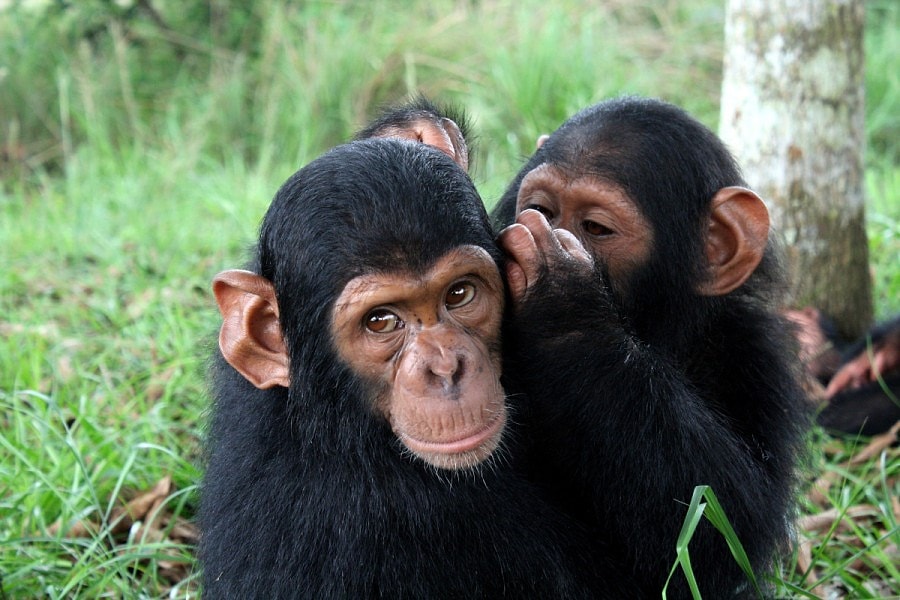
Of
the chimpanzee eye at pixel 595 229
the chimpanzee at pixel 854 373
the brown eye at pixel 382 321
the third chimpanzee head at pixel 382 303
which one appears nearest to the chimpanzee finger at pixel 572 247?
the third chimpanzee head at pixel 382 303

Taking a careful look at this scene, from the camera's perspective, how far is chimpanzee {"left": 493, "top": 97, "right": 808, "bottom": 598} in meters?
3.52

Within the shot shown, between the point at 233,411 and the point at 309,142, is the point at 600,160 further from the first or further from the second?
the point at 309,142

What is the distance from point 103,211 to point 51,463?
3896mm

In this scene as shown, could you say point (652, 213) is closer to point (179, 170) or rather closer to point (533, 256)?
point (533, 256)

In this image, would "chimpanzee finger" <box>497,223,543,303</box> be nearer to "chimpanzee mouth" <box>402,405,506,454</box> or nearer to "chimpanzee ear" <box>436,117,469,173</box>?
"chimpanzee mouth" <box>402,405,506,454</box>

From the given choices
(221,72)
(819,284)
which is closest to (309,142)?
(221,72)

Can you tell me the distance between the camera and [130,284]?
22.0 feet

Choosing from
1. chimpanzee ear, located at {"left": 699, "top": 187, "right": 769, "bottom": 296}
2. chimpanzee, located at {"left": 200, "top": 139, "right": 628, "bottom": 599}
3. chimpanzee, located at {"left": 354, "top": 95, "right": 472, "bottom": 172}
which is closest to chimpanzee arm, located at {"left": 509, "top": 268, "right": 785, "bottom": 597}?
chimpanzee, located at {"left": 200, "top": 139, "right": 628, "bottom": 599}

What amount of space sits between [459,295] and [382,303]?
0.25 metres

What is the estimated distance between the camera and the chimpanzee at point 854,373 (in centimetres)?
558

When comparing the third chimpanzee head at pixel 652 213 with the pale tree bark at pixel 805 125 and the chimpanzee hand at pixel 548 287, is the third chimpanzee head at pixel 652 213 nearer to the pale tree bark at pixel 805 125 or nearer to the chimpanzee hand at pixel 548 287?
the chimpanzee hand at pixel 548 287

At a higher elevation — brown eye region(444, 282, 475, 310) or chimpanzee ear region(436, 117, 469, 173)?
chimpanzee ear region(436, 117, 469, 173)

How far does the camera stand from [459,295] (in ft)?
11.0

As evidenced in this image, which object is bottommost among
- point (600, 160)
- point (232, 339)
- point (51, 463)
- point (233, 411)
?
point (51, 463)
